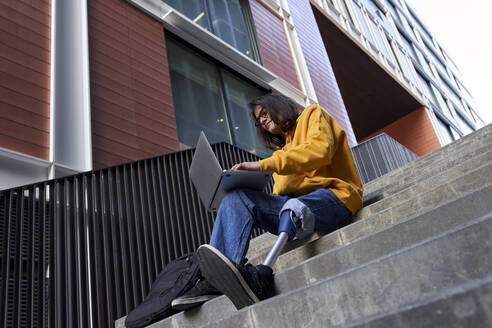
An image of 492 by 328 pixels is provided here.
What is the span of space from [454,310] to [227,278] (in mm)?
1133

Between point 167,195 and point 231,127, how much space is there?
3879 millimetres

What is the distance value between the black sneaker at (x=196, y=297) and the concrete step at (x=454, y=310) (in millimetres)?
1409

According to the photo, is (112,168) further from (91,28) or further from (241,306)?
(91,28)

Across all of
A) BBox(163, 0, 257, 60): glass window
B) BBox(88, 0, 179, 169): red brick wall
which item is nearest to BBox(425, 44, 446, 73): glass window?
BBox(163, 0, 257, 60): glass window

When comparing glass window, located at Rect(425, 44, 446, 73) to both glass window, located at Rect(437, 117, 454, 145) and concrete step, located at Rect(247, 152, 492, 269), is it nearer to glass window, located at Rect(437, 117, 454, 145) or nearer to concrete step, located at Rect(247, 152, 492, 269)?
glass window, located at Rect(437, 117, 454, 145)

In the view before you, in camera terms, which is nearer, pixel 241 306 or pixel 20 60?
pixel 241 306

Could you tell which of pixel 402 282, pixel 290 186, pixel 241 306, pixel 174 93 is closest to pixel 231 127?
pixel 174 93

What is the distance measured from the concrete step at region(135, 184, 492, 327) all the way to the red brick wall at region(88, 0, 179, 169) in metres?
3.61

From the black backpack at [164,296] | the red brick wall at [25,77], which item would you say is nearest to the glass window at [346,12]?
the red brick wall at [25,77]

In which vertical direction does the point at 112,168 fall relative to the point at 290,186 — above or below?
above

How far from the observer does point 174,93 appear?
7664 mm

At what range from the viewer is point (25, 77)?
17.1ft

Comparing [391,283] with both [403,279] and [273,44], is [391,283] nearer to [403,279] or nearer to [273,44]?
[403,279]

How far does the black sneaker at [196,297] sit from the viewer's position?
2.36m
